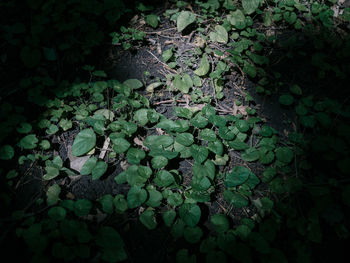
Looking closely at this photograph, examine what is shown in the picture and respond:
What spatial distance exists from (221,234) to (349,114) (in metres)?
1.51

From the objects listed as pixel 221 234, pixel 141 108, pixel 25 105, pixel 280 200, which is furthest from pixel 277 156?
pixel 25 105

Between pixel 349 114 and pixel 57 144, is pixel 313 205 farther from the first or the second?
pixel 57 144

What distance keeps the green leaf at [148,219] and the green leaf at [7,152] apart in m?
1.07

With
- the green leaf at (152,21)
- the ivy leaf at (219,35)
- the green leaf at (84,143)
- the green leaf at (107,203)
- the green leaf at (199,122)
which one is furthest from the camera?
the green leaf at (152,21)

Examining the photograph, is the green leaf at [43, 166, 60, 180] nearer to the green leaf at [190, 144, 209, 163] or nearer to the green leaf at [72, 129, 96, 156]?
the green leaf at [72, 129, 96, 156]

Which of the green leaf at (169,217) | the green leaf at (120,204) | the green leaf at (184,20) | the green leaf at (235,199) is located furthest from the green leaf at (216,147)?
the green leaf at (184,20)

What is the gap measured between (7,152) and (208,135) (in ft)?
4.92

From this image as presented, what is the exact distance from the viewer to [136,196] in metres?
1.56

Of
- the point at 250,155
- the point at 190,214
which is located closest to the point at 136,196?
the point at 190,214

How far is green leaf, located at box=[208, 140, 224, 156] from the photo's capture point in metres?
1.77

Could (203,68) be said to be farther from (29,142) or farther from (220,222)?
(29,142)

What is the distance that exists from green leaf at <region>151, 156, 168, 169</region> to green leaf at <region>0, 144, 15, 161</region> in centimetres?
104

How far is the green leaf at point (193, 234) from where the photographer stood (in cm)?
144

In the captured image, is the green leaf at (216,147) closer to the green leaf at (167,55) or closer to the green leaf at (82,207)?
the green leaf at (82,207)
